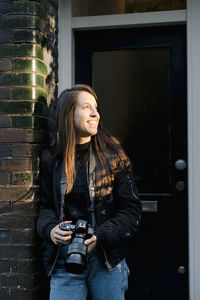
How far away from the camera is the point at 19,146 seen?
259cm

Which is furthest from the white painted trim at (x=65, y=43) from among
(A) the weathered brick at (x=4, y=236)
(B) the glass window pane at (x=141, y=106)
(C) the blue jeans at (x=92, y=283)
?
(C) the blue jeans at (x=92, y=283)

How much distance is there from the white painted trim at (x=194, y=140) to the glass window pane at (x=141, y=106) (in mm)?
202

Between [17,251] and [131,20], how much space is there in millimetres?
1925

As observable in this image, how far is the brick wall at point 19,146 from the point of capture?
2.57m

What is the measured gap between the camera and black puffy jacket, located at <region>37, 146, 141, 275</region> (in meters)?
2.26

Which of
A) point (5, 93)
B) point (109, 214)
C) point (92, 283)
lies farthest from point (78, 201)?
point (5, 93)

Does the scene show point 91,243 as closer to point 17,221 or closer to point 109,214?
point 109,214

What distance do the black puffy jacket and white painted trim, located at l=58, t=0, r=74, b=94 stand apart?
970mm

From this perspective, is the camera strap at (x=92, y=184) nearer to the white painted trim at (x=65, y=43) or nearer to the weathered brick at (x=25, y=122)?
the weathered brick at (x=25, y=122)

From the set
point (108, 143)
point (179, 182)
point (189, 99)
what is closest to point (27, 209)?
point (108, 143)

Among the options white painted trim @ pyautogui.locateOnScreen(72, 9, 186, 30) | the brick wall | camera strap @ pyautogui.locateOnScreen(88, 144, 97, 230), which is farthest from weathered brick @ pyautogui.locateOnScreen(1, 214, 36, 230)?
white painted trim @ pyautogui.locateOnScreen(72, 9, 186, 30)

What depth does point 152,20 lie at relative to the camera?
10.5 ft

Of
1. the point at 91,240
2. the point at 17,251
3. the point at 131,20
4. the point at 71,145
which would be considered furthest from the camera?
the point at 131,20

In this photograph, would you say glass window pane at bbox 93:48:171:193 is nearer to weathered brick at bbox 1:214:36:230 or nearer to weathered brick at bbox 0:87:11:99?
weathered brick at bbox 0:87:11:99
